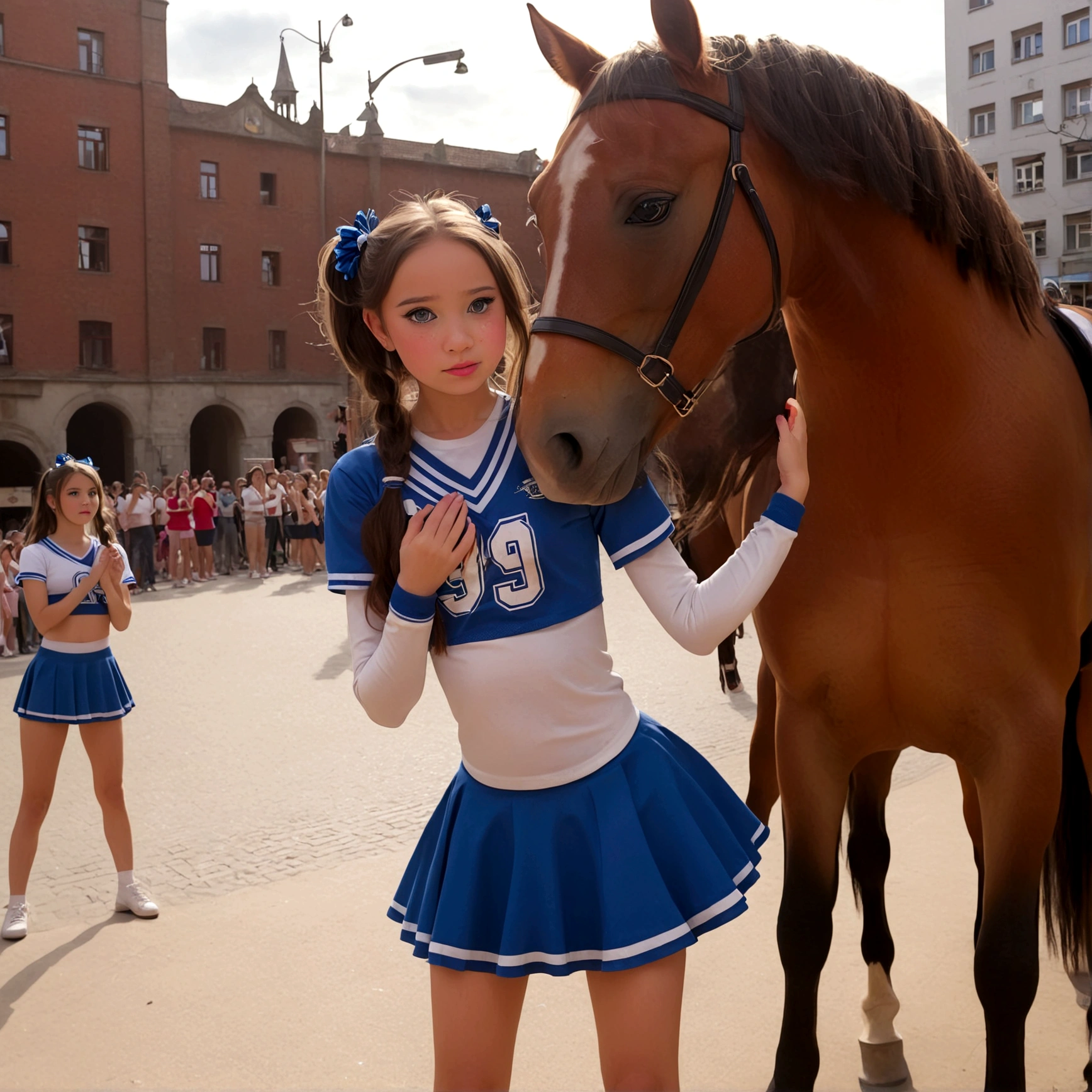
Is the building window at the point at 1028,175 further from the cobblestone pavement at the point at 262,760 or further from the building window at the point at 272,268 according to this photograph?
the cobblestone pavement at the point at 262,760

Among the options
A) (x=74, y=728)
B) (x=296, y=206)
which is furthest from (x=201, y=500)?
(x=296, y=206)

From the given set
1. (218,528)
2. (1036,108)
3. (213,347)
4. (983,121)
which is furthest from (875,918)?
(983,121)

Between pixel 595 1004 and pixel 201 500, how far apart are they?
1723cm

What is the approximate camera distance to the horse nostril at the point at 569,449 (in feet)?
5.57

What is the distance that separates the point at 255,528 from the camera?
18.4m

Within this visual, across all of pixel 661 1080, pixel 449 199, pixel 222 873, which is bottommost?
pixel 222 873

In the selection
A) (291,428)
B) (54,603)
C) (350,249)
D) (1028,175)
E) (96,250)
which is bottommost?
(54,603)

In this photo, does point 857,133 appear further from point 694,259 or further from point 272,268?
point 272,268

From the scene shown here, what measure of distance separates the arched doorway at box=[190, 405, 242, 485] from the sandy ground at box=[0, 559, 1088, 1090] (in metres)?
28.6

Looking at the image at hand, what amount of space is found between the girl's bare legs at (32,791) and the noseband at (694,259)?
3.77m

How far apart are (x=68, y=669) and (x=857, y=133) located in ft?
13.3

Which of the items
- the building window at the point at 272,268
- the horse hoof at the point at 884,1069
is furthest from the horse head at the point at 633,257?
the building window at the point at 272,268

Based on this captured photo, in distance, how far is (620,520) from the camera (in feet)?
6.39

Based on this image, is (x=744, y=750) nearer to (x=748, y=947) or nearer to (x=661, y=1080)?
(x=748, y=947)
